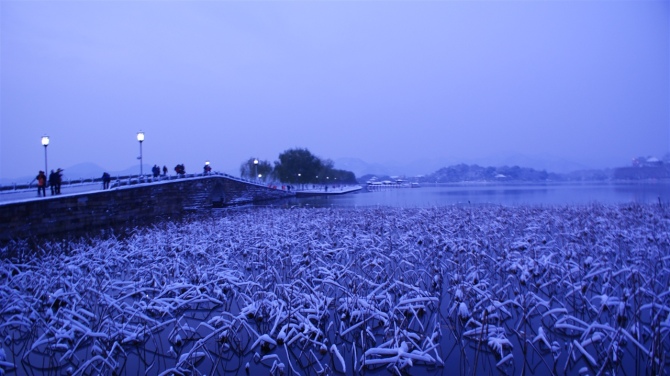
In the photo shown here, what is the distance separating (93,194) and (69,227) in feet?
6.52

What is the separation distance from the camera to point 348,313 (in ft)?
18.5

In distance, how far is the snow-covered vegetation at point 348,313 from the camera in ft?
15.0

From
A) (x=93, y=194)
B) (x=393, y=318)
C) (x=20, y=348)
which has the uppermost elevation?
A: (x=93, y=194)

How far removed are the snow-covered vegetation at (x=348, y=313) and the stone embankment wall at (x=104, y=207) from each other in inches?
201

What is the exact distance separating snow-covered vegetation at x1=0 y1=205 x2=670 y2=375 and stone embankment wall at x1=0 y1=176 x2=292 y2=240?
5.11 metres

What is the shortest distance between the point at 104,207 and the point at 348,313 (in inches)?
632

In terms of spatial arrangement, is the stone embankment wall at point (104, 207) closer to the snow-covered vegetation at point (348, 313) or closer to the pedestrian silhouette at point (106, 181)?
the pedestrian silhouette at point (106, 181)

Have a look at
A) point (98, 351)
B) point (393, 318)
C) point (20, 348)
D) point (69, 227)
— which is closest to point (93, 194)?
point (69, 227)

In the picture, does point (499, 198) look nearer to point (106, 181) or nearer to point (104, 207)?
point (106, 181)

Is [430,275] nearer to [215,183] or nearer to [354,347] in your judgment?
[354,347]

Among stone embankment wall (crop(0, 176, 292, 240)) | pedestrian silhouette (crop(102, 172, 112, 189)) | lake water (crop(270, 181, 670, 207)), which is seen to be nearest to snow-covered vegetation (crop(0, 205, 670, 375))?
stone embankment wall (crop(0, 176, 292, 240))

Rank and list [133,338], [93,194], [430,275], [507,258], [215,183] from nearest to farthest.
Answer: [133,338] < [430,275] < [507,258] < [93,194] < [215,183]

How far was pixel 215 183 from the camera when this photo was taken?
3447cm

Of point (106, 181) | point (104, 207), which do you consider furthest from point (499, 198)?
point (104, 207)
